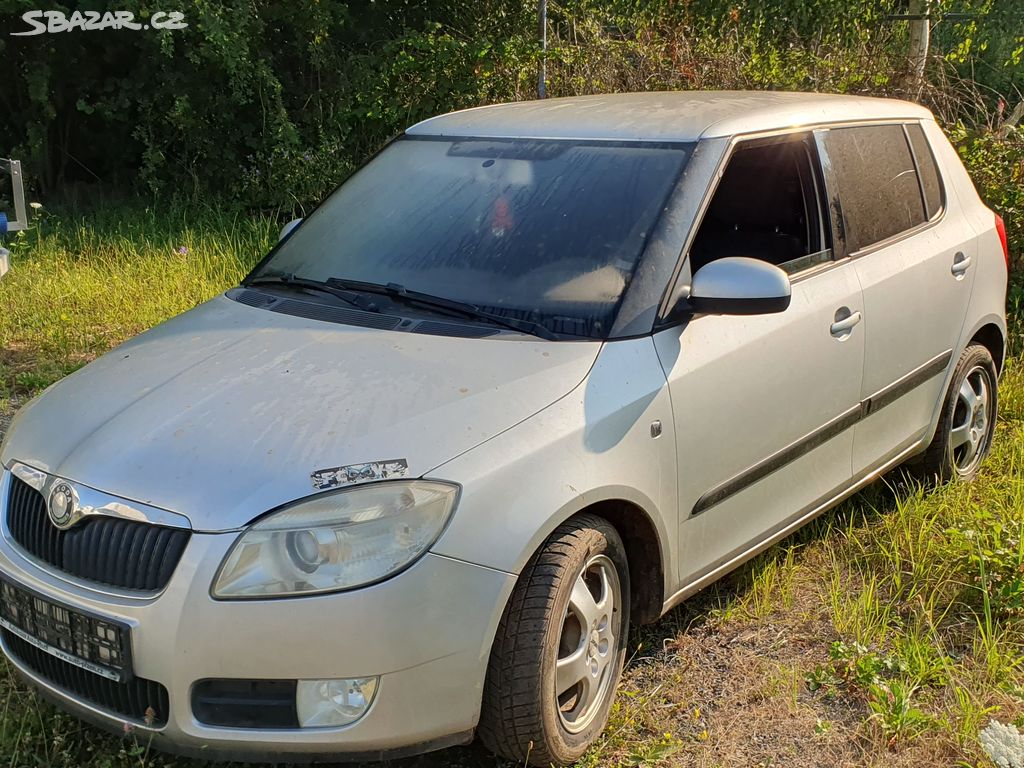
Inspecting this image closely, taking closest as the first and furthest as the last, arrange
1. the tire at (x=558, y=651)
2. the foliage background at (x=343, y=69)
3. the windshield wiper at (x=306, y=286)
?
1. the tire at (x=558, y=651)
2. the windshield wiper at (x=306, y=286)
3. the foliage background at (x=343, y=69)

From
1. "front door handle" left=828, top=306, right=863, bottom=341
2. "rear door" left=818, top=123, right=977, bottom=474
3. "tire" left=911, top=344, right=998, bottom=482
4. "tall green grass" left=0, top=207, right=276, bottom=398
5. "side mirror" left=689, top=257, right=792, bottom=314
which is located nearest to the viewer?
"side mirror" left=689, top=257, right=792, bottom=314

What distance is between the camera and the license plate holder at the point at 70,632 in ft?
7.80

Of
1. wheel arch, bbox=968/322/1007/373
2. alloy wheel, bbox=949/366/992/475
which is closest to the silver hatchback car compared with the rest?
alloy wheel, bbox=949/366/992/475

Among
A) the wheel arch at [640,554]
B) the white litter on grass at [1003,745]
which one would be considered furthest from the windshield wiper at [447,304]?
the white litter on grass at [1003,745]

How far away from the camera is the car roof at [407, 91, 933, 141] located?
3.46 m

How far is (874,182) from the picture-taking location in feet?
13.2

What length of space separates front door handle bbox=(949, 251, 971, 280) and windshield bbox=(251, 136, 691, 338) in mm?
1560

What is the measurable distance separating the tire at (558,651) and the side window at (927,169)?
2361 mm

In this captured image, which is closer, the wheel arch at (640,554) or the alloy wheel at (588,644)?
the alloy wheel at (588,644)

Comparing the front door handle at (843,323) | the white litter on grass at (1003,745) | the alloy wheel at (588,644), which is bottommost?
the white litter on grass at (1003,745)

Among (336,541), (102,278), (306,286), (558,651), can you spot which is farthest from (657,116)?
(102,278)

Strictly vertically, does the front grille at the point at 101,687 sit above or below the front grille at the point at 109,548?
below

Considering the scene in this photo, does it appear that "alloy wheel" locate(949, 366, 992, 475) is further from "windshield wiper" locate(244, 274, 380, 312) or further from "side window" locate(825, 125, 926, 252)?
"windshield wiper" locate(244, 274, 380, 312)

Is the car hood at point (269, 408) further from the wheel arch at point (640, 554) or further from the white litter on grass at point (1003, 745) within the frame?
the white litter on grass at point (1003, 745)
